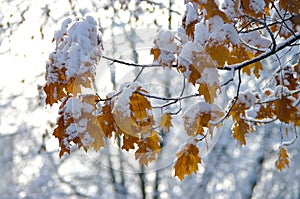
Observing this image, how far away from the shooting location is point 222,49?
2449 mm

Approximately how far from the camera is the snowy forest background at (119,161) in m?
8.80

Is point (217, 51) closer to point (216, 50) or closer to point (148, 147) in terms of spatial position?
point (216, 50)

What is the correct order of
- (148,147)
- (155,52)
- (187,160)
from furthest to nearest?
(187,160) → (148,147) → (155,52)

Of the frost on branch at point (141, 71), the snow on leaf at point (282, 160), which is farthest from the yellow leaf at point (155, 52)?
the snow on leaf at point (282, 160)

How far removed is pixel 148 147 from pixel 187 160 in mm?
330

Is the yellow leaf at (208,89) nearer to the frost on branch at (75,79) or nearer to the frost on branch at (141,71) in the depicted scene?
the frost on branch at (141,71)

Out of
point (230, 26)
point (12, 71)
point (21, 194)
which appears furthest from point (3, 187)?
point (230, 26)

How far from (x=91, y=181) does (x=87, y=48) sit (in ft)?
24.2

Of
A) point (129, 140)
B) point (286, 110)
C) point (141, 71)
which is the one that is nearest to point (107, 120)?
point (129, 140)

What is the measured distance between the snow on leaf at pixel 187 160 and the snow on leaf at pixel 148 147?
0.62 feet

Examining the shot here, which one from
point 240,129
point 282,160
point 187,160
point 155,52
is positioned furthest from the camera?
point 282,160

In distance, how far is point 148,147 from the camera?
9.84ft

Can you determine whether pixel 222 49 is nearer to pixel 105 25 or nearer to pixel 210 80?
pixel 210 80

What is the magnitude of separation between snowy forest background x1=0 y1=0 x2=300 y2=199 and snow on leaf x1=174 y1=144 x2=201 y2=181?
529 centimetres
